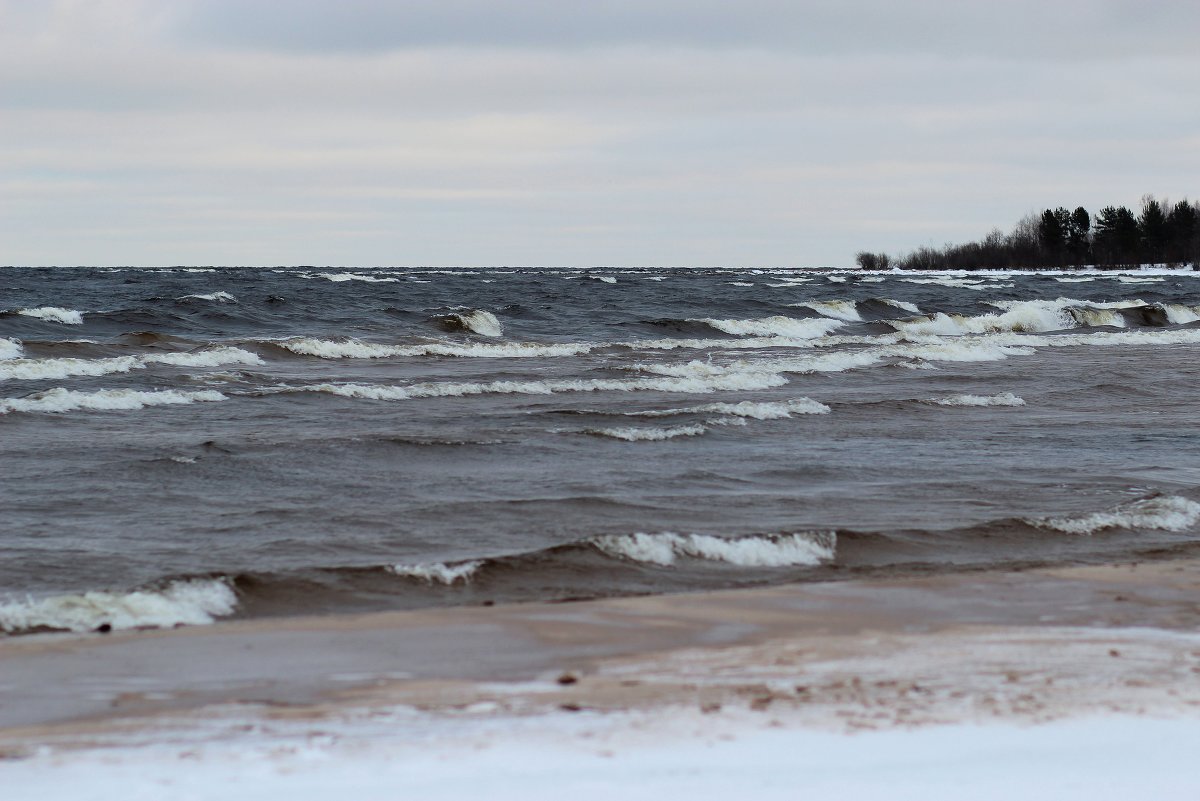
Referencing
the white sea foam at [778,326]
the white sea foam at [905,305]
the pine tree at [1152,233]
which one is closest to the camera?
the white sea foam at [778,326]

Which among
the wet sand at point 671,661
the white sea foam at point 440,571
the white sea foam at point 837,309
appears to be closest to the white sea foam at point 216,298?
the white sea foam at point 837,309

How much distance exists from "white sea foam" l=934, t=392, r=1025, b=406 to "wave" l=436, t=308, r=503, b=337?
58.7 ft

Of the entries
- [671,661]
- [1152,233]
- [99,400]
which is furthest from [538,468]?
[1152,233]

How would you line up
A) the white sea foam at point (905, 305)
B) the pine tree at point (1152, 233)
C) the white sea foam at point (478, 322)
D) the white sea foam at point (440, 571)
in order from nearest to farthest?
the white sea foam at point (440, 571) → the white sea foam at point (478, 322) → the white sea foam at point (905, 305) → the pine tree at point (1152, 233)

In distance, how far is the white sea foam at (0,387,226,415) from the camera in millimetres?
16562

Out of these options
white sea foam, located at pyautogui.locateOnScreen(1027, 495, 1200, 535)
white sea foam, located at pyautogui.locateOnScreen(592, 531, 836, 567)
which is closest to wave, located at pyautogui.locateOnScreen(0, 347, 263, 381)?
white sea foam, located at pyautogui.locateOnScreen(592, 531, 836, 567)

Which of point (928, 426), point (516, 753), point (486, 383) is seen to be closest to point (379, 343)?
point (486, 383)

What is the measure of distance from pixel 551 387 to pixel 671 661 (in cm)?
1471

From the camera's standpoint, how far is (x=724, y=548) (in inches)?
336

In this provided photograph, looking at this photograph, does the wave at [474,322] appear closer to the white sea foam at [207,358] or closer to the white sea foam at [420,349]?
the white sea foam at [420,349]

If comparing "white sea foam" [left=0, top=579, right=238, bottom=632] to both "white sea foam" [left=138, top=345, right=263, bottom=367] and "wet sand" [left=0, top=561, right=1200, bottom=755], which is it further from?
"white sea foam" [left=138, top=345, right=263, bottom=367]

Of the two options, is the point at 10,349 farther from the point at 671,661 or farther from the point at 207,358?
the point at 671,661

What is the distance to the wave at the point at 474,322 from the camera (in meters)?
35.2

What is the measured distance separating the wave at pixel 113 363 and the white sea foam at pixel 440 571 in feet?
50.2
